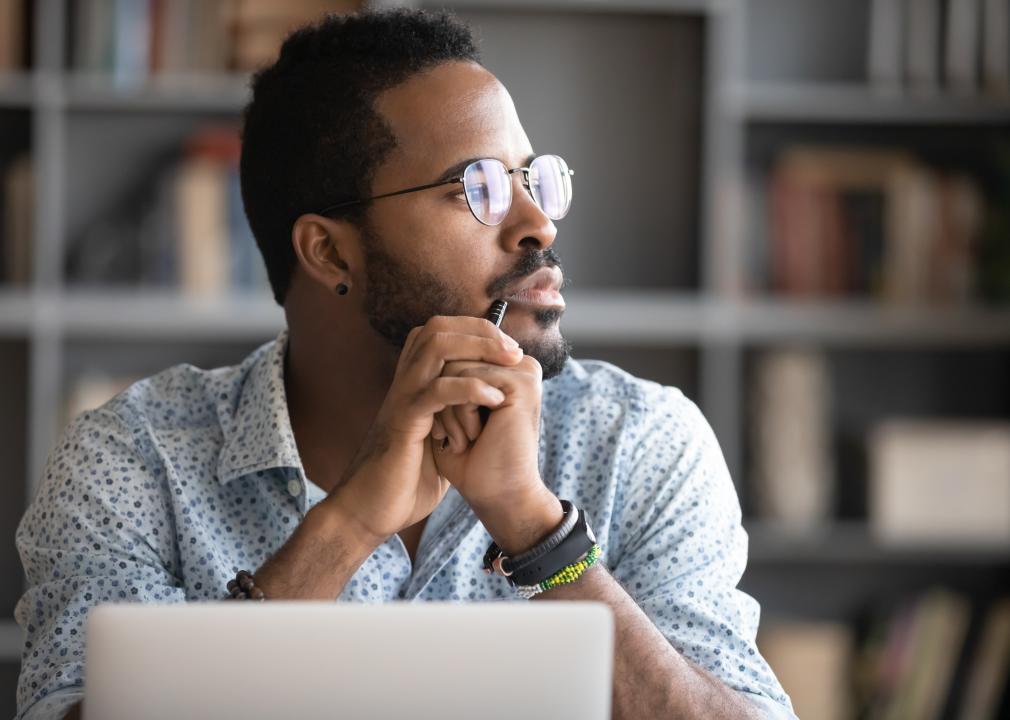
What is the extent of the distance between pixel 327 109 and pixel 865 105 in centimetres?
178

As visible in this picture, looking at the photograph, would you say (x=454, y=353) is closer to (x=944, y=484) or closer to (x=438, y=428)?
(x=438, y=428)

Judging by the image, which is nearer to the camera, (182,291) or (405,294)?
(405,294)

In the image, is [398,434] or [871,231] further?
[871,231]

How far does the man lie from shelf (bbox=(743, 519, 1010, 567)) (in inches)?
58.1

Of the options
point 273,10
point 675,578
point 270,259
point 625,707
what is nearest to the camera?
point 625,707

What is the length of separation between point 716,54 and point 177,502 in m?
1.94

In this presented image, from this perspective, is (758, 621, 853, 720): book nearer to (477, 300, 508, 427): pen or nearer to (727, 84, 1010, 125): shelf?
(727, 84, 1010, 125): shelf

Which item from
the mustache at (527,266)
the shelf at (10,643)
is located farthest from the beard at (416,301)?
the shelf at (10,643)

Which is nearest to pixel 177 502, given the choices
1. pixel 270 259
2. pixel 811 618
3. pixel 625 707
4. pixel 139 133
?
pixel 270 259

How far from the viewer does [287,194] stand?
163 centimetres

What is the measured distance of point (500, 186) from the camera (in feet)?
4.97

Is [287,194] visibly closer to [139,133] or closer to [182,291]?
[182,291]

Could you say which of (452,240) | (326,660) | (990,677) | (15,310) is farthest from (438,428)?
(990,677)

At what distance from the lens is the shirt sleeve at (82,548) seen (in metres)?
1.28
